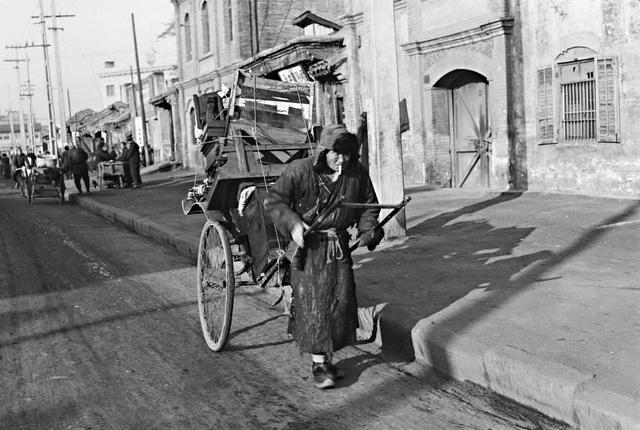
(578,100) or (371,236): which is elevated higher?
(578,100)

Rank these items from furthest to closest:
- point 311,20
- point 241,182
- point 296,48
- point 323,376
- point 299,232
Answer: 1. point 311,20
2. point 296,48
3. point 241,182
4. point 323,376
5. point 299,232

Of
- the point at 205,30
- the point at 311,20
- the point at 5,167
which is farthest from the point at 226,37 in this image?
the point at 5,167

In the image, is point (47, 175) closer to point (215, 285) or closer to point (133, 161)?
point (133, 161)

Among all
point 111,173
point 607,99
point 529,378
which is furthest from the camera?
point 111,173

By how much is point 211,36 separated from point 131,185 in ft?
27.4

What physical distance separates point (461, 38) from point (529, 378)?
477 inches

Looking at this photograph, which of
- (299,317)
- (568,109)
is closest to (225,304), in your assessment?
(299,317)

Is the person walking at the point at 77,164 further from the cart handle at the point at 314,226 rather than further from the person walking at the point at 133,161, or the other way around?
the cart handle at the point at 314,226

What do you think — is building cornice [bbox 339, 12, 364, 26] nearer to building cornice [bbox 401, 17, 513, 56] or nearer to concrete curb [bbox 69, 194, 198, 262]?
building cornice [bbox 401, 17, 513, 56]

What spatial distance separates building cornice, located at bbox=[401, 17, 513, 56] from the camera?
47.4 feet

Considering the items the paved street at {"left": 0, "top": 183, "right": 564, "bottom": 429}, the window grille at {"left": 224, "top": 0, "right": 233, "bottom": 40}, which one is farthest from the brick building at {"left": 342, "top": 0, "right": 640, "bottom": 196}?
the window grille at {"left": 224, "top": 0, "right": 233, "bottom": 40}

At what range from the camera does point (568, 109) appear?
1354cm

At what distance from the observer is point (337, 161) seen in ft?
16.1

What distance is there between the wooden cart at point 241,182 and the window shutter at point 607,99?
6876mm
